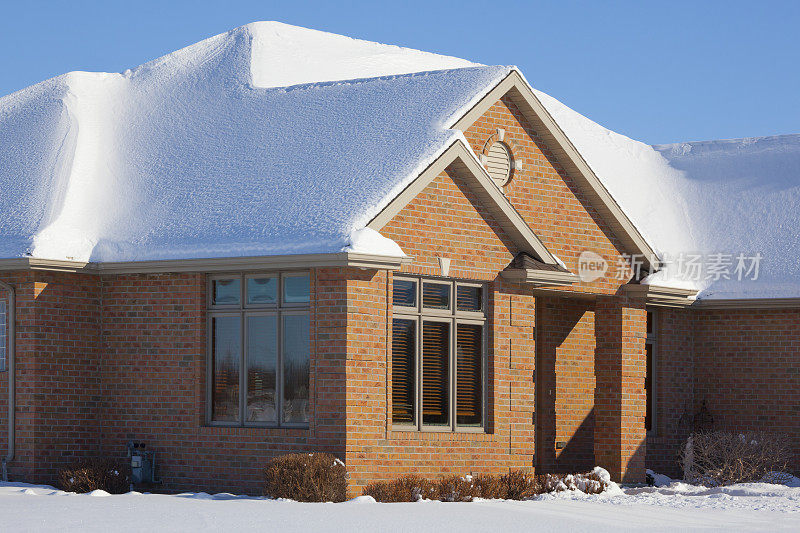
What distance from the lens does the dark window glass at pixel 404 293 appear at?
17.3 m

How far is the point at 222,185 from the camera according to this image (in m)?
18.5

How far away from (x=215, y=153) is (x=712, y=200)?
451 inches

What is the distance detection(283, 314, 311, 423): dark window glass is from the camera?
16.8 m

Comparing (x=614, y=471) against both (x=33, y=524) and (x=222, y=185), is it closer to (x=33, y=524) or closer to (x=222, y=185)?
(x=222, y=185)

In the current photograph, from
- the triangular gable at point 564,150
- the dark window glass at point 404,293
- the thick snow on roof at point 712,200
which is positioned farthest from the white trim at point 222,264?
the thick snow on roof at point 712,200

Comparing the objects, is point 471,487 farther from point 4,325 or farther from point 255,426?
point 4,325

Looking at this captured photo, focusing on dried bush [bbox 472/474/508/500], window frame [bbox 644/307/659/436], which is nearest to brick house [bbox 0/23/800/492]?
dried bush [bbox 472/474/508/500]

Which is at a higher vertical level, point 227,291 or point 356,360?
point 227,291

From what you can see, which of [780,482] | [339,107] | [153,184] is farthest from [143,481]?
[780,482]

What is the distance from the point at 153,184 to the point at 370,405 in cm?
510

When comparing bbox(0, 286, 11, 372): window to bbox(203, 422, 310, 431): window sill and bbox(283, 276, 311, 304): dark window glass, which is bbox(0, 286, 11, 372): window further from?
bbox(283, 276, 311, 304): dark window glass

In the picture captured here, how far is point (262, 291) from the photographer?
17281 mm

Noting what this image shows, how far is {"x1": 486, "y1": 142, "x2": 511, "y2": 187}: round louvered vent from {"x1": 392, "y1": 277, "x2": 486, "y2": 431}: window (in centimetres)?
195

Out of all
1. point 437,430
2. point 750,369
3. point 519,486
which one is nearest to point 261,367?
point 437,430
